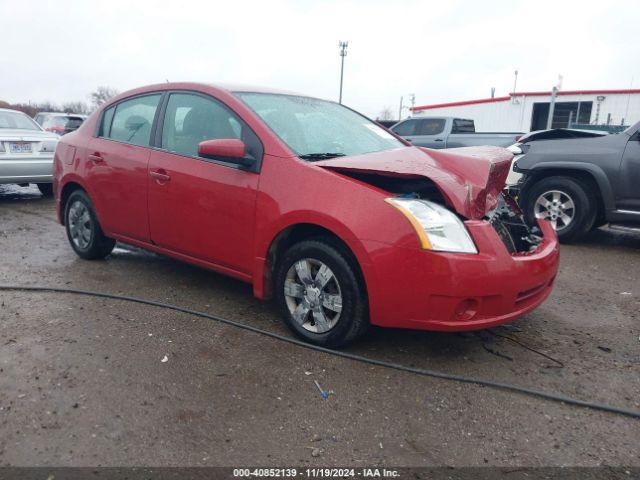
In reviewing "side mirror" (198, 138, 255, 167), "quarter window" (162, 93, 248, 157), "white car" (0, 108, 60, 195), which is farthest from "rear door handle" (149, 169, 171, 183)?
"white car" (0, 108, 60, 195)

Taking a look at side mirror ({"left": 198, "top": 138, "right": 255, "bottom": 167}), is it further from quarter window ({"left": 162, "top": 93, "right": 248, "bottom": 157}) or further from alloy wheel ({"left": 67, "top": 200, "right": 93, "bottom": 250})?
alloy wheel ({"left": 67, "top": 200, "right": 93, "bottom": 250})

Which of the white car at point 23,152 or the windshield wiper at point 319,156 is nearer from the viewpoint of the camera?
the windshield wiper at point 319,156

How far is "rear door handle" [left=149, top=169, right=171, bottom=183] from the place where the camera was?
3830 mm

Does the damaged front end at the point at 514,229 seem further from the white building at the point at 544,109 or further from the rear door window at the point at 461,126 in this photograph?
the white building at the point at 544,109

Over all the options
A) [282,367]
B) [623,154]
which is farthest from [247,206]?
[623,154]

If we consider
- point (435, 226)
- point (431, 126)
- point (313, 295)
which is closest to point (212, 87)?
point (313, 295)

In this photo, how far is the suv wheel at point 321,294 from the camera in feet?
9.78

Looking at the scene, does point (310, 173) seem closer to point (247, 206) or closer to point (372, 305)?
point (247, 206)

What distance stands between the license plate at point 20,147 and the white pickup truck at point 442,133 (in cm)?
824

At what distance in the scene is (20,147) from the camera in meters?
7.81

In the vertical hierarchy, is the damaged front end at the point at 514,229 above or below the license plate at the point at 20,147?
below

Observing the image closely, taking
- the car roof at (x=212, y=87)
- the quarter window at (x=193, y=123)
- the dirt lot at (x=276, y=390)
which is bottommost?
the dirt lot at (x=276, y=390)

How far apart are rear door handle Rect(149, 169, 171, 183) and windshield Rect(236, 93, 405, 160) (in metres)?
0.80

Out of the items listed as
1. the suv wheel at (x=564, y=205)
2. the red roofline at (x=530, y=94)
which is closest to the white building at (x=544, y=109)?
the red roofline at (x=530, y=94)
